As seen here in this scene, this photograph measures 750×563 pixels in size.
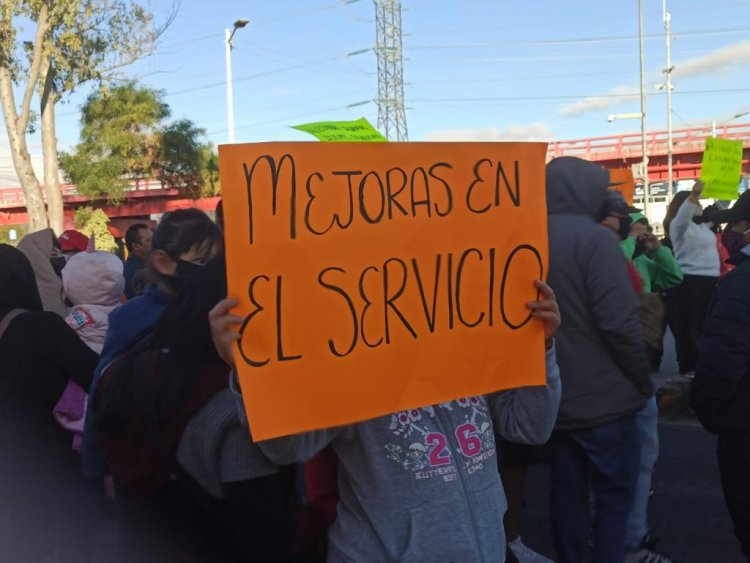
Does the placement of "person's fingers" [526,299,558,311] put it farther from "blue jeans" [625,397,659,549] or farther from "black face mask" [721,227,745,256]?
"black face mask" [721,227,745,256]

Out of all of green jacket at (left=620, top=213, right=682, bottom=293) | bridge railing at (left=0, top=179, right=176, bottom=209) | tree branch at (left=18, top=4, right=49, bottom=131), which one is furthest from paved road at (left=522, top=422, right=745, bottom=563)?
bridge railing at (left=0, top=179, right=176, bottom=209)

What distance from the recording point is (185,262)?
98.8 inches

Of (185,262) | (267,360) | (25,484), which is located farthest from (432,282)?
(25,484)

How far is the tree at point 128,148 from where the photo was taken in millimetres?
30859

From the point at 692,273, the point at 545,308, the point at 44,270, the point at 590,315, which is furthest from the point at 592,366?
the point at 692,273

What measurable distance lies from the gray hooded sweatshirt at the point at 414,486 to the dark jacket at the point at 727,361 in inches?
53.6

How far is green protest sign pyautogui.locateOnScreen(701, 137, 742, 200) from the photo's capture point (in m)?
7.35

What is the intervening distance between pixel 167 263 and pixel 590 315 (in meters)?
1.69

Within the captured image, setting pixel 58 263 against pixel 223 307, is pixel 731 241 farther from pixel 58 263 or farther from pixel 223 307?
pixel 223 307

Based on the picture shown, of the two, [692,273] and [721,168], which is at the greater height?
[721,168]

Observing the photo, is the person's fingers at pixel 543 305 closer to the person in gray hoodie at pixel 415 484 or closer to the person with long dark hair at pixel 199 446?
the person in gray hoodie at pixel 415 484

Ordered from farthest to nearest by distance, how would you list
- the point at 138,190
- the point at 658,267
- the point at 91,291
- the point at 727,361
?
the point at 138,190, the point at 658,267, the point at 91,291, the point at 727,361

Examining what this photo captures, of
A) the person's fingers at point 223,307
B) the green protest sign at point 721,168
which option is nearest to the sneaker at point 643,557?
the person's fingers at point 223,307

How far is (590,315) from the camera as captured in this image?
10.4 feet
